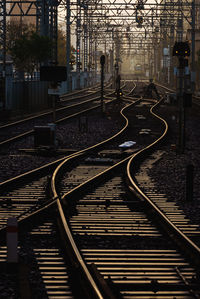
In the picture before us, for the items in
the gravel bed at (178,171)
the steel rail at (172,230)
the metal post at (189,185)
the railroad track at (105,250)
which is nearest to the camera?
the railroad track at (105,250)

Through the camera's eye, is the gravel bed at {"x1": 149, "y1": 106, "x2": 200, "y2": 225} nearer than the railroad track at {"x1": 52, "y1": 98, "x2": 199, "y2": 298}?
No

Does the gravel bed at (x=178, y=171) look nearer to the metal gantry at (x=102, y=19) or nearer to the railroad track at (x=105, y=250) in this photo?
the railroad track at (x=105, y=250)

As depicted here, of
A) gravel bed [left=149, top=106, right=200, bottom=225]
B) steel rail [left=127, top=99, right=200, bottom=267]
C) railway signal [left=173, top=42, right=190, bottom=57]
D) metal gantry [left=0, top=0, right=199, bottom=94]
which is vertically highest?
metal gantry [left=0, top=0, right=199, bottom=94]

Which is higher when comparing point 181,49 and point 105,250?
point 181,49

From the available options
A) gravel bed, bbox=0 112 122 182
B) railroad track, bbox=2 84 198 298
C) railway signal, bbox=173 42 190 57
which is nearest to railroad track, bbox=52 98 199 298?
railroad track, bbox=2 84 198 298

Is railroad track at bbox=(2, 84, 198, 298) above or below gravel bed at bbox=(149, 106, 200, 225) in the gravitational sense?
above

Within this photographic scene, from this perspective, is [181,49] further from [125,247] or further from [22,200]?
[125,247]

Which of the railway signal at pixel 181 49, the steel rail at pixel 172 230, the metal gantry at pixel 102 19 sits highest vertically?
the metal gantry at pixel 102 19

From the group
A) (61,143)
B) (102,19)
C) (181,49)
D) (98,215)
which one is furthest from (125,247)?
(102,19)

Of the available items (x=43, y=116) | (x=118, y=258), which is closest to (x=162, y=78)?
(x=43, y=116)

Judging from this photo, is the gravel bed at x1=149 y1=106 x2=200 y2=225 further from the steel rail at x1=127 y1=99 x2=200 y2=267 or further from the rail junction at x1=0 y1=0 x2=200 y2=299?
the steel rail at x1=127 y1=99 x2=200 y2=267

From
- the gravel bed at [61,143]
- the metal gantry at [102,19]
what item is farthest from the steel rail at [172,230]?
the metal gantry at [102,19]

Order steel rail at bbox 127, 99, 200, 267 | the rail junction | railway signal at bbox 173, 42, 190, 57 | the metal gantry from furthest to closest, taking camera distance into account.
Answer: the metal gantry < railway signal at bbox 173, 42, 190, 57 < steel rail at bbox 127, 99, 200, 267 < the rail junction

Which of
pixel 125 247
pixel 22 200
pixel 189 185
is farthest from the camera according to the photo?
pixel 189 185
